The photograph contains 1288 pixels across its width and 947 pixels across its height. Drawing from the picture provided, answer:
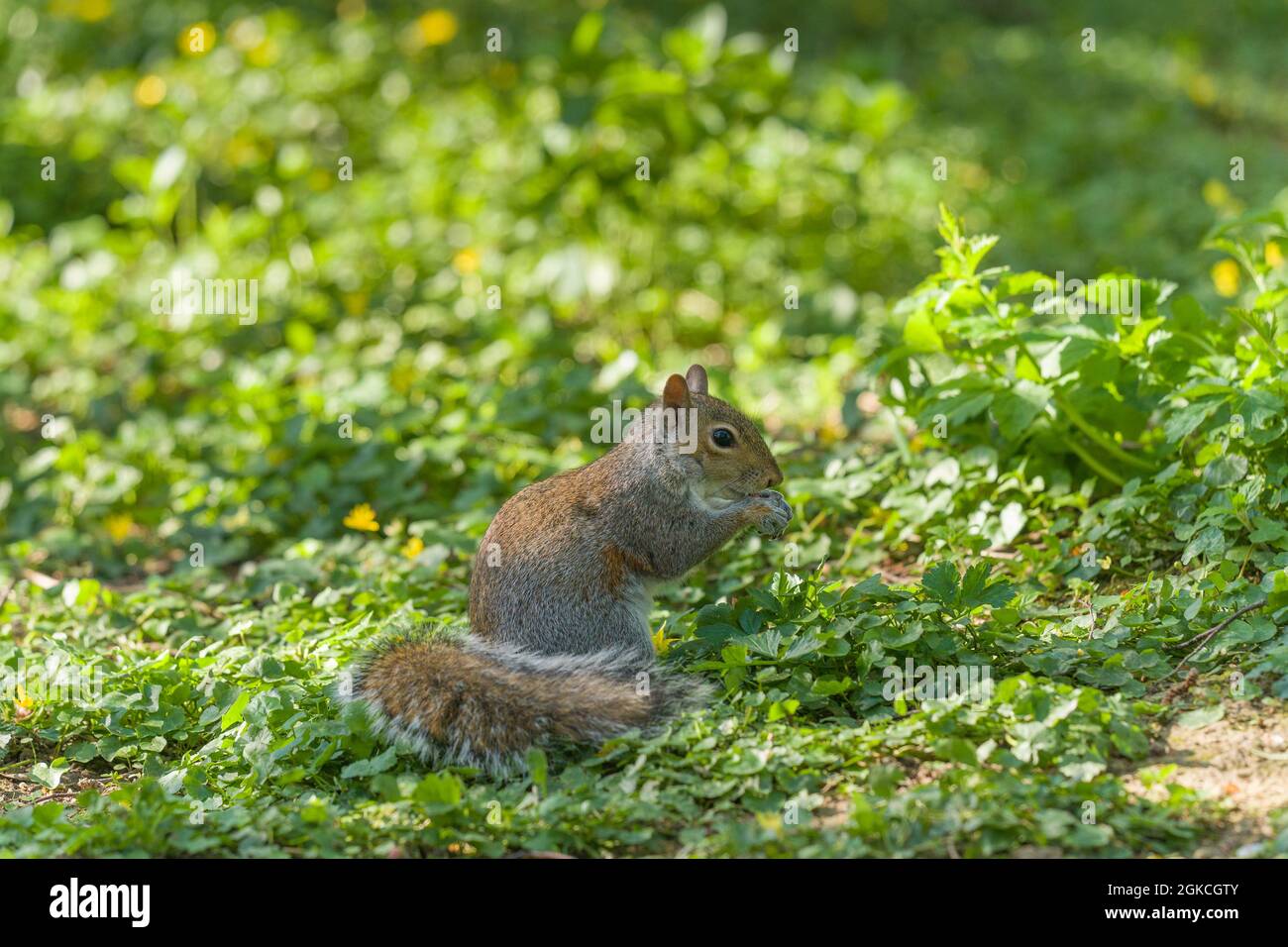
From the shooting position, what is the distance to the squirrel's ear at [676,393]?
14.0ft

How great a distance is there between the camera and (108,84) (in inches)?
375

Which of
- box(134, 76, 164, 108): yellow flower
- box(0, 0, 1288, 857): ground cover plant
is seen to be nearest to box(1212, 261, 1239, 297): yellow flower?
box(0, 0, 1288, 857): ground cover plant

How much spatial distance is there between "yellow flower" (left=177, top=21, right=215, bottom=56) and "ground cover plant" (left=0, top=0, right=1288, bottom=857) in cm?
8

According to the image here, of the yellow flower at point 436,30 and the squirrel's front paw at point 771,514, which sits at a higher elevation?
the yellow flower at point 436,30

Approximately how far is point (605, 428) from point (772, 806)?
9.31 feet

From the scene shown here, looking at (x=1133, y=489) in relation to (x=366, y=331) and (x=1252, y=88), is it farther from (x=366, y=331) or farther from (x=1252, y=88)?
(x=1252, y=88)

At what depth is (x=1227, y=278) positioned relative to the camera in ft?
21.8

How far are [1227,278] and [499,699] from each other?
4.50 metres

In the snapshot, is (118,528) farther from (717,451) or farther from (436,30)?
(436,30)

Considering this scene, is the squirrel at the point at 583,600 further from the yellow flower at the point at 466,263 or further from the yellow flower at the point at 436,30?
the yellow flower at the point at 436,30

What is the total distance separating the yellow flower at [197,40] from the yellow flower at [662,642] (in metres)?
6.29

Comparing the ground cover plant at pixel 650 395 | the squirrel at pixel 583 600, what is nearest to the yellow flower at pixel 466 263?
the ground cover plant at pixel 650 395
